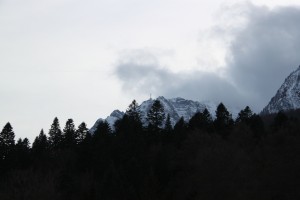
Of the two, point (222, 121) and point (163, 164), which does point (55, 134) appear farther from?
point (163, 164)

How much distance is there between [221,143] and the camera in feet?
218

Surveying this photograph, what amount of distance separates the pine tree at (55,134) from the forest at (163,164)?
22.3 feet

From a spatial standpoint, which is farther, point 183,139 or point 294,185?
point 183,139

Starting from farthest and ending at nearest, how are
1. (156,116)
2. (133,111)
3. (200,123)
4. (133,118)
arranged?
(133,111) → (156,116) → (133,118) → (200,123)

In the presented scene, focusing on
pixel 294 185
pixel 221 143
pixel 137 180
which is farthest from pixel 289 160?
pixel 137 180

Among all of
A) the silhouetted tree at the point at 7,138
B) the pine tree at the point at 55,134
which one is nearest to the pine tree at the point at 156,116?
the pine tree at the point at 55,134

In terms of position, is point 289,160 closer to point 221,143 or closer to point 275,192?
point 275,192

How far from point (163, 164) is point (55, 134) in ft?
162

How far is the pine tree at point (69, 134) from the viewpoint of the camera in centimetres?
10032

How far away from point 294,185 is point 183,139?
30.5m

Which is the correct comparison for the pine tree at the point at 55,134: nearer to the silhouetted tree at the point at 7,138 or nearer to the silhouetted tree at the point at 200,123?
the silhouetted tree at the point at 7,138

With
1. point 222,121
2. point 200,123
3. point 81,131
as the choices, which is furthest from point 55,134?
point 222,121

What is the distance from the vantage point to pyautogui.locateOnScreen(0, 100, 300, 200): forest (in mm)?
53594

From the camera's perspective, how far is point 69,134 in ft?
339
